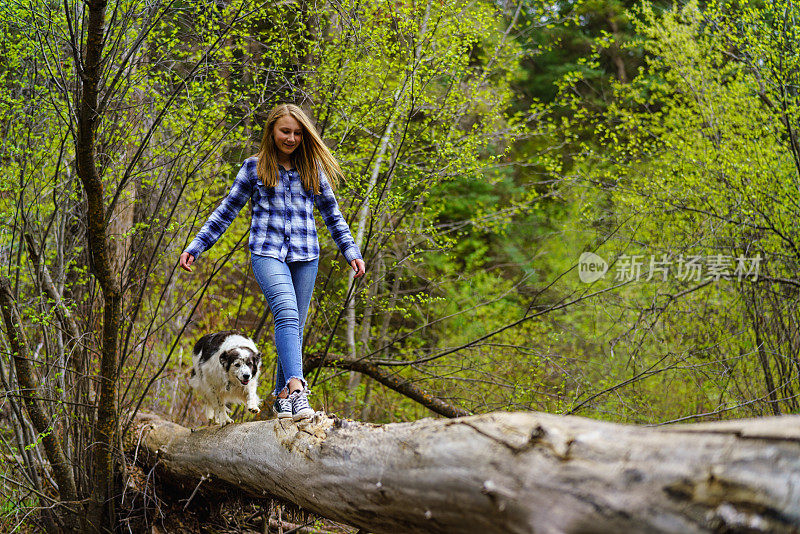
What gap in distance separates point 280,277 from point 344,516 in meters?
1.49

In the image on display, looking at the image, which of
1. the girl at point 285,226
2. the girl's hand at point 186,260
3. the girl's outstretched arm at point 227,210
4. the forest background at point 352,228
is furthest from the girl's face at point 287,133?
the girl's hand at point 186,260

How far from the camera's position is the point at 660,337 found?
26.8 ft

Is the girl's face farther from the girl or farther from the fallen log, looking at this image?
the fallen log

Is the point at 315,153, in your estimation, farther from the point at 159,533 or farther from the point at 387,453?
the point at 159,533

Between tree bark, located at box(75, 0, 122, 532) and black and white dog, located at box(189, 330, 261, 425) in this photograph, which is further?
black and white dog, located at box(189, 330, 261, 425)

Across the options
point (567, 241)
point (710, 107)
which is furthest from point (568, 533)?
point (567, 241)

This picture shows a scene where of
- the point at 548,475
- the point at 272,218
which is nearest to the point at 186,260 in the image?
the point at 272,218

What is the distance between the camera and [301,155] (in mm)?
4211

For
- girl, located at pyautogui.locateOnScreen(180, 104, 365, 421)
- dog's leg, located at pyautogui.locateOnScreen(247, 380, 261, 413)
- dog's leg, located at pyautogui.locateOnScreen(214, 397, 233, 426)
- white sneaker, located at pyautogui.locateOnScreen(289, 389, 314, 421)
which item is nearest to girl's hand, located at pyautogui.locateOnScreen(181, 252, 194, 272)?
girl, located at pyautogui.locateOnScreen(180, 104, 365, 421)

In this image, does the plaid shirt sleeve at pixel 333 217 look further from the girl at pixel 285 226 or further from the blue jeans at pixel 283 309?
the blue jeans at pixel 283 309

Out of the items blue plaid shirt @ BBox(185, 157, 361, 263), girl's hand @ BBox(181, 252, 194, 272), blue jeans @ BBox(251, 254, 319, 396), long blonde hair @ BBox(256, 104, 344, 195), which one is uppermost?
long blonde hair @ BBox(256, 104, 344, 195)

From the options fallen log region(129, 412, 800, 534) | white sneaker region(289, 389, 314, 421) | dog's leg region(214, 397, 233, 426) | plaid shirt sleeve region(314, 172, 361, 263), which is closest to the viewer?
fallen log region(129, 412, 800, 534)

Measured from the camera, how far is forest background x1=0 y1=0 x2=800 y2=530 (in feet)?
15.8

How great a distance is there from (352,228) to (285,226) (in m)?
3.42
